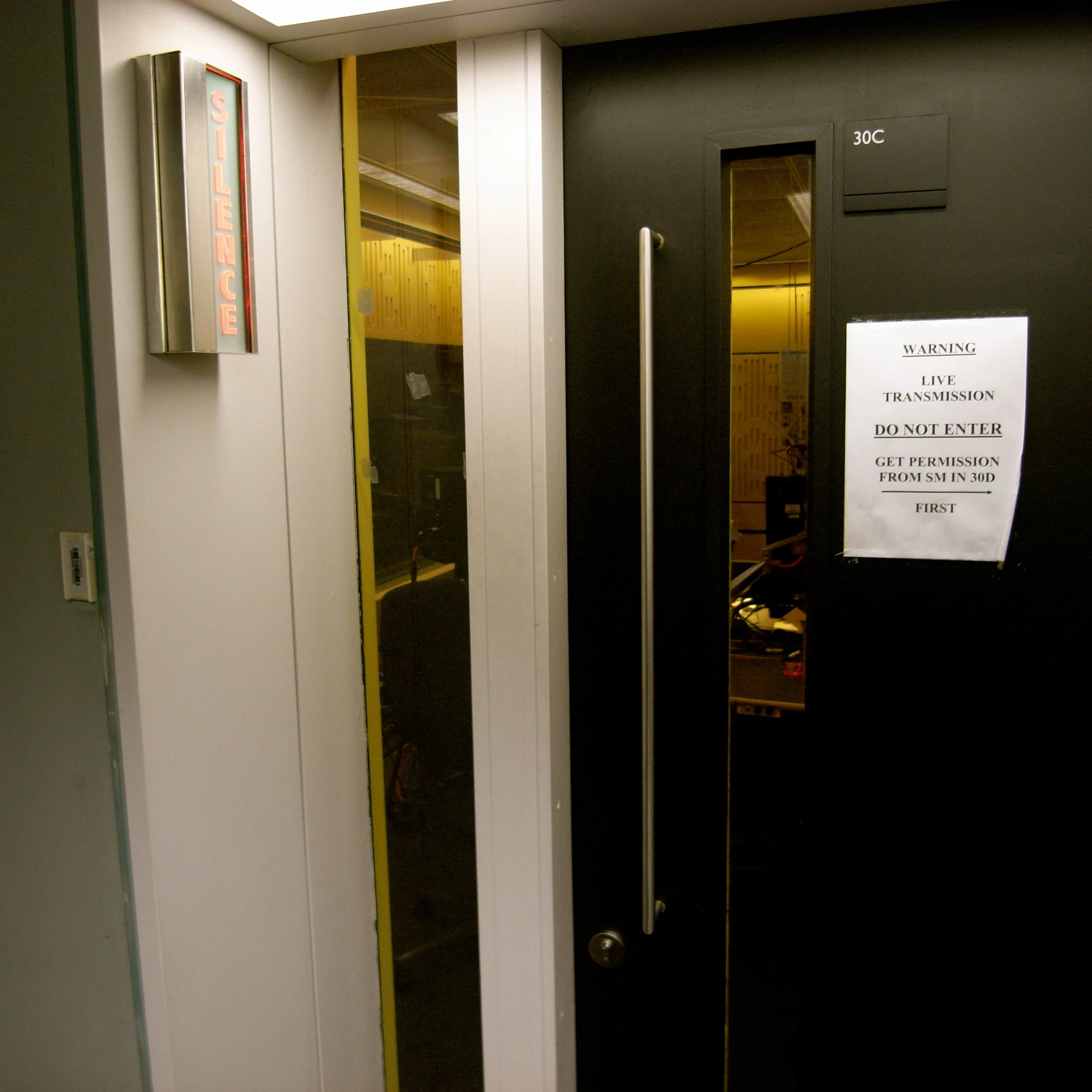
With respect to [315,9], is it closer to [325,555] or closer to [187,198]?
[187,198]

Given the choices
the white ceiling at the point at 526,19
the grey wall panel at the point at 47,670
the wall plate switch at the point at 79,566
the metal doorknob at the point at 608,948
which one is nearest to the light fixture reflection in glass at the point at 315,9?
the white ceiling at the point at 526,19

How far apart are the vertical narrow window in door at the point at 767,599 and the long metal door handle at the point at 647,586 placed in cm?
13

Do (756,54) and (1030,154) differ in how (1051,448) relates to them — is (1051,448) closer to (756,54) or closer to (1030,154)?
(1030,154)

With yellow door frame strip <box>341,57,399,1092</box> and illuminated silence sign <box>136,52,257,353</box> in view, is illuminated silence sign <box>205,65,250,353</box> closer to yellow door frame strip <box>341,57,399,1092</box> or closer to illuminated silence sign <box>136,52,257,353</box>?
illuminated silence sign <box>136,52,257,353</box>

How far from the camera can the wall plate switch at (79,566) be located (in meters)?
1.29

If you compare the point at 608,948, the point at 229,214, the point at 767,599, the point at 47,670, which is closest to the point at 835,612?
the point at 608,948

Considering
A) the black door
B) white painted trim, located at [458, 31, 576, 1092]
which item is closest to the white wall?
white painted trim, located at [458, 31, 576, 1092]

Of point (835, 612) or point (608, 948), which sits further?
point (608, 948)

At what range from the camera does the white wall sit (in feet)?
3.93

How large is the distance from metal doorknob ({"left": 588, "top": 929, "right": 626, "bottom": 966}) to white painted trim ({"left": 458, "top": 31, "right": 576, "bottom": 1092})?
52mm

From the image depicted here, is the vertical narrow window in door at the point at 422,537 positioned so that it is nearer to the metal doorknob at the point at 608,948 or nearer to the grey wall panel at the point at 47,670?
the metal doorknob at the point at 608,948

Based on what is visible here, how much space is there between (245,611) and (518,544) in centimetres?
41

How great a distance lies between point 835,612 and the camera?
1400 millimetres

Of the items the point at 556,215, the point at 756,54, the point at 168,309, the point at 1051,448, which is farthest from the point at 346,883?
the point at 756,54
